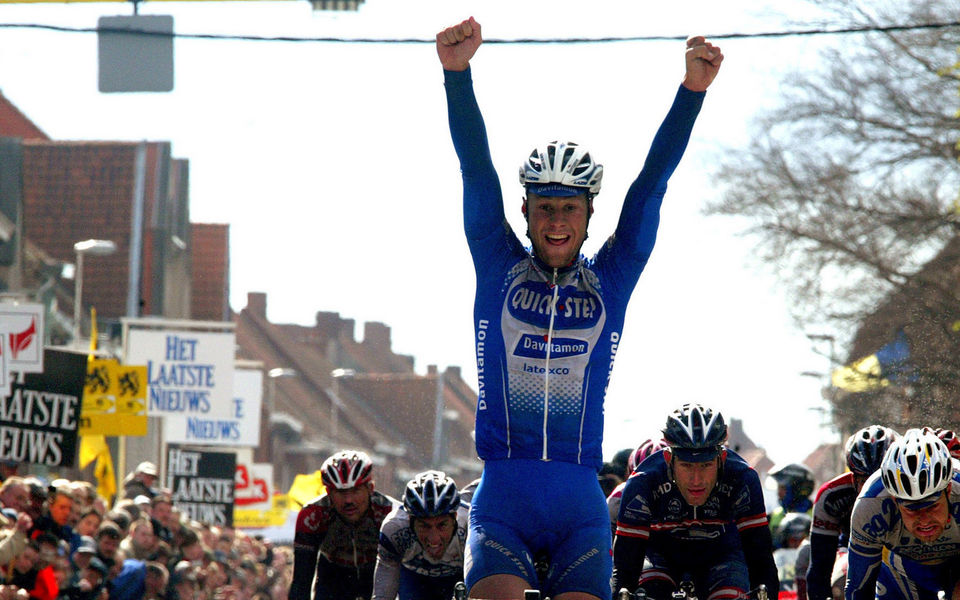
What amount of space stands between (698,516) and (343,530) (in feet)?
10.5

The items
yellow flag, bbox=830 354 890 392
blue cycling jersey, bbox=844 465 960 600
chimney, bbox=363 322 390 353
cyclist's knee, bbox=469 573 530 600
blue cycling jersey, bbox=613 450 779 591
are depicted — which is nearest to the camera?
cyclist's knee, bbox=469 573 530 600

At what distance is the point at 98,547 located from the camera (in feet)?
52.6

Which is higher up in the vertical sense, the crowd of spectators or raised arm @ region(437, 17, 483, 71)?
raised arm @ region(437, 17, 483, 71)

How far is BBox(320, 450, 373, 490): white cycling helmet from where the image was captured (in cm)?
1118

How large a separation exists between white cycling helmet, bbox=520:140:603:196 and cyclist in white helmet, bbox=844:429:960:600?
244cm

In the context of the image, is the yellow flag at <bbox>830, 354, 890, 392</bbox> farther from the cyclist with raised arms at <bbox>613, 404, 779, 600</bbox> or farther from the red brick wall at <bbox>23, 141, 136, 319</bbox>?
the red brick wall at <bbox>23, 141, 136, 319</bbox>

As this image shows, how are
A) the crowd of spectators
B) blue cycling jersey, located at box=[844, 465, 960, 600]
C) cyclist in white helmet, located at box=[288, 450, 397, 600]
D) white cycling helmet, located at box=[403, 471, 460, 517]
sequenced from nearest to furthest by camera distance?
1. blue cycling jersey, located at box=[844, 465, 960, 600]
2. white cycling helmet, located at box=[403, 471, 460, 517]
3. cyclist in white helmet, located at box=[288, 450, 397, 600]
4. the crowd of spectators

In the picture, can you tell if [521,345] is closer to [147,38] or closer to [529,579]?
[529,579]

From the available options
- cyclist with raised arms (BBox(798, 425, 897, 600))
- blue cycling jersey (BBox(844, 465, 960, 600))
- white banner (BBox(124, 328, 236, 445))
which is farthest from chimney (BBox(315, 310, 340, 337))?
blue cycling jersey (BBox(844, 465, 960, 600))

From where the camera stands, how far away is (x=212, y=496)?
28609mm

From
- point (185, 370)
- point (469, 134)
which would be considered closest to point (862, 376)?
point (469, 134)

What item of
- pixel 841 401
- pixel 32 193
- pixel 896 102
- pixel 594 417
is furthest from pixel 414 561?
pixel 32 193

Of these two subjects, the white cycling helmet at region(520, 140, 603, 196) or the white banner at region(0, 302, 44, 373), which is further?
the white banner at region(0, 302, 44, 373)

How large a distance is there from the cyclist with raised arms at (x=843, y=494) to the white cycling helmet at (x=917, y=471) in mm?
1923
